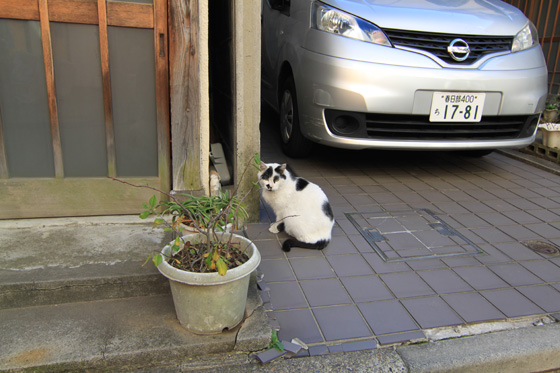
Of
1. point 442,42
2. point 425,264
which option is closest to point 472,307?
point 425,264

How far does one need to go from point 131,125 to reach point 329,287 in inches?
70.7

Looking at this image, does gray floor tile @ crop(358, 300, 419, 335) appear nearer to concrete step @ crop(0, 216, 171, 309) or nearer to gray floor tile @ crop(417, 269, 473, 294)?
gray floor tile @ crop(417, 269, 473, 294)

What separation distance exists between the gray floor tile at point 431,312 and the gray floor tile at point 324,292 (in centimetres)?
38

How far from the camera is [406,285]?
2816 millimetres

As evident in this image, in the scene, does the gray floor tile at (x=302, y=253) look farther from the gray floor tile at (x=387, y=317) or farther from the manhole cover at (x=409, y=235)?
the gray floor tile at (x=387, y=317)

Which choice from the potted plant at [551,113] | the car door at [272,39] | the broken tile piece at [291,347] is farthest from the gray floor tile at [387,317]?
the potted plant at [551,113]

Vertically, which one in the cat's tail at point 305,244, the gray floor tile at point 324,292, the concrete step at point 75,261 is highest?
the concrete step at point 75,261

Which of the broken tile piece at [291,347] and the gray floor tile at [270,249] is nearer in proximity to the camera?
the broken tile piece at [291,347]

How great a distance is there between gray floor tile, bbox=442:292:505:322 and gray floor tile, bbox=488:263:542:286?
356mm

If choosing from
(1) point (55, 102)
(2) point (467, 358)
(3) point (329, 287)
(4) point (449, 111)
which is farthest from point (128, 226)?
(4) point (449, 111)

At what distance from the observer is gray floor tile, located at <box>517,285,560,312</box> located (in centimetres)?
265

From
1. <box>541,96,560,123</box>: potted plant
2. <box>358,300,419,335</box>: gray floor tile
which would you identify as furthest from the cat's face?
<box>541,96,560,123</box>: potted plant

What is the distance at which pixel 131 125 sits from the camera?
3107 millimetres

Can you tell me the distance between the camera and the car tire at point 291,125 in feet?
16.1
